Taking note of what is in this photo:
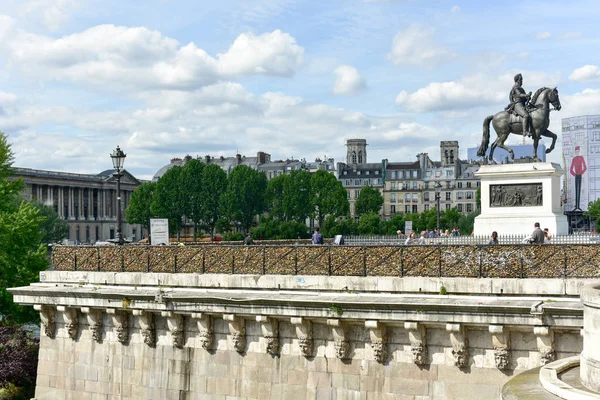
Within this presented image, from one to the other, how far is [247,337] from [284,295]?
1460mm

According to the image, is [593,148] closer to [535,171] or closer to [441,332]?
[535,171]

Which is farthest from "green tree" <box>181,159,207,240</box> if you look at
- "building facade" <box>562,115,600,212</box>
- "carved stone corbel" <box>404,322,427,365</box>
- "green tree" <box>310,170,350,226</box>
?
"carved stone corbel" <box>404,322,427,365</box>

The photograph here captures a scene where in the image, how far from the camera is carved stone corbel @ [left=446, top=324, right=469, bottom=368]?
1773cm

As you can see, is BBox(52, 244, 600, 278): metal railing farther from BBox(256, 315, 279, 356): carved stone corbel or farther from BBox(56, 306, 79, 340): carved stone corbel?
BBox(256, 315, 279, 356): carved stone corbel

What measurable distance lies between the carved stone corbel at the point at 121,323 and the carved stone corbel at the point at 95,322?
0.72m

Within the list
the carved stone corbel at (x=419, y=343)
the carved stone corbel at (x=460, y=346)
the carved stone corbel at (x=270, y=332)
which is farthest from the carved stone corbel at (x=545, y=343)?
the carved stone corbel at (x=270, y=332)

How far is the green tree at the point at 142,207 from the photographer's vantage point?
139m

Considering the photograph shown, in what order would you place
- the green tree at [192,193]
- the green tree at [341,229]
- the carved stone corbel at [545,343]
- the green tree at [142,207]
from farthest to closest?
the green tree at [142,207] → the green tree at [192,193] → the green tree at [341,229] → the carved stone corbel at [545,343]

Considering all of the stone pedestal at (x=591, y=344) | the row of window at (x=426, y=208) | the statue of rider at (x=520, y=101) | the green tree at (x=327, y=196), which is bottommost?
the stone pedestal at (x=591, y=344)

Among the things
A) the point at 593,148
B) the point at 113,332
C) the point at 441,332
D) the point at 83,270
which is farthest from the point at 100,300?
the point at 593,148

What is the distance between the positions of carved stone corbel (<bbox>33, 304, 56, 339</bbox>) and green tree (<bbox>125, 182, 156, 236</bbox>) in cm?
11259

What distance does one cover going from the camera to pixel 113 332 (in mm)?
23922

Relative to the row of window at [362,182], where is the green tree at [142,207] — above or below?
below

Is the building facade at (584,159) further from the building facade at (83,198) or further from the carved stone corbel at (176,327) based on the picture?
the carved stone corbel at (176,327)
